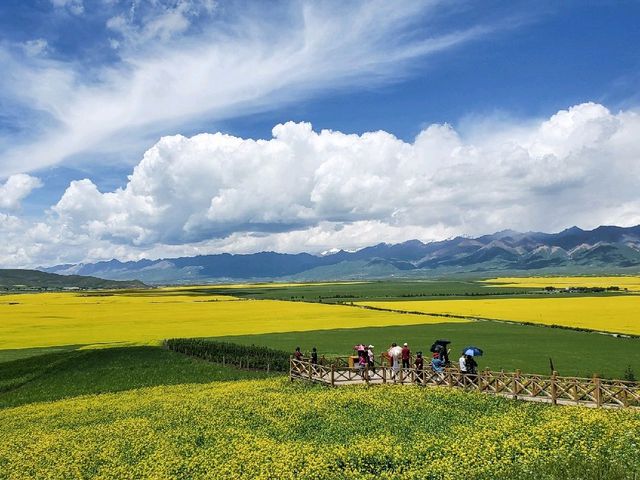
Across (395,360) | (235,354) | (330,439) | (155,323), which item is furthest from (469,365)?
(155,323)

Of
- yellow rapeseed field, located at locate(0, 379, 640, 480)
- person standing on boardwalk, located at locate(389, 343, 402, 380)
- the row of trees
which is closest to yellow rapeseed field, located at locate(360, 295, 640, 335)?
person standing on boardwalk, located at locate(389, 343, 402, 380)

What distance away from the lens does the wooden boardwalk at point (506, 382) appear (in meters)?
30.1

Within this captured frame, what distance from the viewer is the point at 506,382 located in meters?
33.1

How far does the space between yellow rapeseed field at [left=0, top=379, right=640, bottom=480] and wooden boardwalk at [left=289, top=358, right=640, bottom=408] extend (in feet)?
5.85

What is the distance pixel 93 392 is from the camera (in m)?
45.4

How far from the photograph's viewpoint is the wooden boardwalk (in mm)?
30125

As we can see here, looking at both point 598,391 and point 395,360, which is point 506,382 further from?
point 395,360

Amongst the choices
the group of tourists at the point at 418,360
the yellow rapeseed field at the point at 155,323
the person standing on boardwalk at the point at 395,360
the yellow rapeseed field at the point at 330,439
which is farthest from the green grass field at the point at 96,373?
the person standing on boardwalk at the point at 395,360

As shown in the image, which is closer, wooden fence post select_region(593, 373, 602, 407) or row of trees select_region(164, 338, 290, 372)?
wooden fence post select_region(593, 373, 602, 407)

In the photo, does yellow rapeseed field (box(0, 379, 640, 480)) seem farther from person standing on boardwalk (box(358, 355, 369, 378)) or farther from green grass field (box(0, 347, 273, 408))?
green grass field (box(0, 347, 273, 408))

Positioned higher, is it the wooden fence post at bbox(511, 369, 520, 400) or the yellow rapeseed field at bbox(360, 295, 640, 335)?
the wooden fence post at bbox(511, 369, 520, 400)

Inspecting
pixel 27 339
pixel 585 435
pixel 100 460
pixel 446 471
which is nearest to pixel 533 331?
pixel 585 435

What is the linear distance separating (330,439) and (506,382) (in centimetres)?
1390

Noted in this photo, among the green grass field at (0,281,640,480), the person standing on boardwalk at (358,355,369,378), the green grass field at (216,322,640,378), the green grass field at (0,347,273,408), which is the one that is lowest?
the green grass field at (216,322,640,378)
